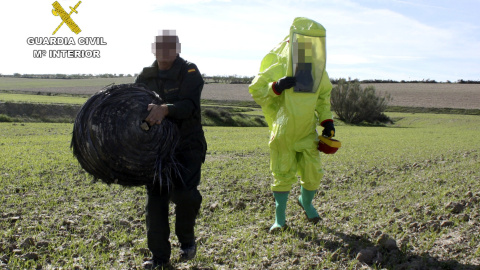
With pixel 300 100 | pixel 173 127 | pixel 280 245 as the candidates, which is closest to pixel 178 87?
pixel 173 127

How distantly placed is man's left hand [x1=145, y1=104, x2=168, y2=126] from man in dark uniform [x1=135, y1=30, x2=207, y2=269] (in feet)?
0.86

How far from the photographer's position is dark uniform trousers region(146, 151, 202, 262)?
12.9 feet

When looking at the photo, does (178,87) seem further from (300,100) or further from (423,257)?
(423,257)

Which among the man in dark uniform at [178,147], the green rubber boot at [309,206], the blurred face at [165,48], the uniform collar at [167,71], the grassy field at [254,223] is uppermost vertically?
the blurred face at [165,48]

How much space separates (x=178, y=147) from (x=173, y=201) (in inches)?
19.8

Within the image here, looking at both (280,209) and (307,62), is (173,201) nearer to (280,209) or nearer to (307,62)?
(280,209)

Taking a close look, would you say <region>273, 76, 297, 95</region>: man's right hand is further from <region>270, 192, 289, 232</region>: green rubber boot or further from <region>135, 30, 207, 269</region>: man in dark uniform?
<region>270, 192, 289, 232</region>: green rubber boot

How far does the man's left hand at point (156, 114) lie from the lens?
136 inches

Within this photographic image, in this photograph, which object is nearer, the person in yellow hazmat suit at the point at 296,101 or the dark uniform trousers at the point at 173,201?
the dark uniform trousers at the point at 173,201

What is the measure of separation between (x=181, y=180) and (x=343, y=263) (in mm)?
1686

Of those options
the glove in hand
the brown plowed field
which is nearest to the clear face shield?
the glove in hand

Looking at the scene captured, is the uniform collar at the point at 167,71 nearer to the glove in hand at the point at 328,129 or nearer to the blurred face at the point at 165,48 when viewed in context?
the blurred face at the point at 165,48

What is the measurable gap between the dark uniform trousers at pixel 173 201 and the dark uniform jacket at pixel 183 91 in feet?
0.40

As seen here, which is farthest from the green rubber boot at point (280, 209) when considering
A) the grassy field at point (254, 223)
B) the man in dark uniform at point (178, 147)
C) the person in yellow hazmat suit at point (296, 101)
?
the man in dark uniform at point (178, 147)
